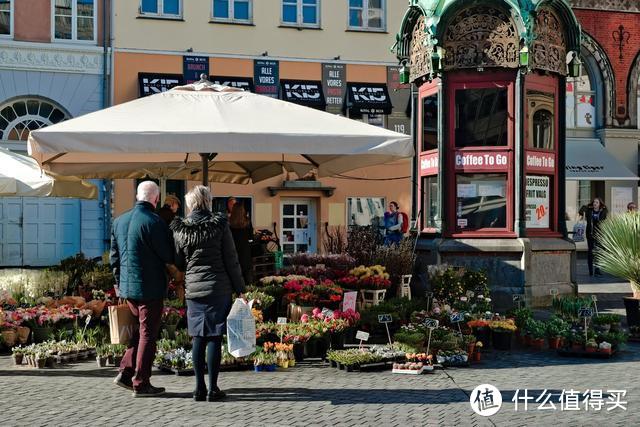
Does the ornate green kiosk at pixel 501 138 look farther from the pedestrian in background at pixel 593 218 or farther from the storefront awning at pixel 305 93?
the storefront awning at pixel 305 93

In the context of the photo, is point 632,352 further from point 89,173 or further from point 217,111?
point 89,173

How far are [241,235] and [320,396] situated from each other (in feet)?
18.4

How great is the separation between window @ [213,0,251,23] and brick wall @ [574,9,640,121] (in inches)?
413

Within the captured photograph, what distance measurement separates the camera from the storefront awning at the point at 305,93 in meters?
24.8

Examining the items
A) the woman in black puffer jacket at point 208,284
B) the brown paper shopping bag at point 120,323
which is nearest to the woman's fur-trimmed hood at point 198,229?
the woman in black puffer jacket at point 208,284

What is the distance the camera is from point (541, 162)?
13.7 meters

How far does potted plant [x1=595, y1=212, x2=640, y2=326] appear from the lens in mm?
11062

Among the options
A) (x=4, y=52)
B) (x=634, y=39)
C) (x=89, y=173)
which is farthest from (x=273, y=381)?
(x=634, y=39)

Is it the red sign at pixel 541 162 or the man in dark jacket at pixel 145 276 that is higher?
the red sign at pixel 541 162

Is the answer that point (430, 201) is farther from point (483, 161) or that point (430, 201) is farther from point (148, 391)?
point (148, 391)

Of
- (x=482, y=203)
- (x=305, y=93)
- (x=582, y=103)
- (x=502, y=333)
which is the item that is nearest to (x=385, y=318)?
(x=502, y=333)

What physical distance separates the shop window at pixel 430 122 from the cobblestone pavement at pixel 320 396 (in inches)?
212

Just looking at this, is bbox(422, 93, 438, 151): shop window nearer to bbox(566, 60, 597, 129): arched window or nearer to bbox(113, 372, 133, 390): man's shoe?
bbox(113, 372, 133, 390): man's shoe

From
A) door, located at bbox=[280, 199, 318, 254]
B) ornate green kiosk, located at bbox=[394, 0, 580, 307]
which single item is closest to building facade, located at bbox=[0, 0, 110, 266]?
door, located at bbox=[280, 199, 318, 254]
